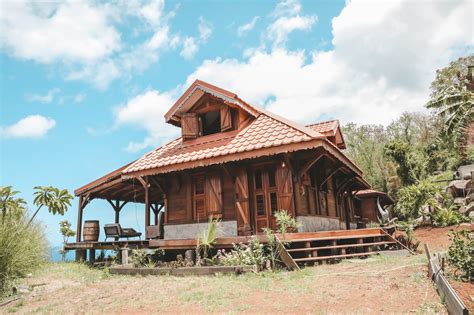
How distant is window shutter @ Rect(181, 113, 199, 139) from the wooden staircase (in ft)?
19.8

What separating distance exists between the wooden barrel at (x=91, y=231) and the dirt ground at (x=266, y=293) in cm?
638

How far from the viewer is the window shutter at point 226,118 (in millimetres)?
13489

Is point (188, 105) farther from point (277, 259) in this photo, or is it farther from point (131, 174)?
point (277, 259)

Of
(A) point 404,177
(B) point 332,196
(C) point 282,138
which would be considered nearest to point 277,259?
(C) point 282,138

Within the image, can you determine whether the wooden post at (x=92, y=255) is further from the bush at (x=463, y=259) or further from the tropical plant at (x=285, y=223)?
the bush at (x=463, y=259)

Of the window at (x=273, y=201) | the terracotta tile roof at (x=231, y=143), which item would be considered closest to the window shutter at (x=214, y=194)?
the terracotta tile roof at (x=231, y=143)

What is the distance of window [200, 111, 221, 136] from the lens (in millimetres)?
15047

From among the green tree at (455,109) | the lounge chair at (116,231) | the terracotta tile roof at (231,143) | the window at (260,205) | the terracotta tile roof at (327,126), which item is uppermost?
the green tree at (455,109)

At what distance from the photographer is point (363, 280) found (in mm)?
7320

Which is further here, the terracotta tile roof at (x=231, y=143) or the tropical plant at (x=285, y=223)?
the terracotta tile roof at (x=231, y=143)

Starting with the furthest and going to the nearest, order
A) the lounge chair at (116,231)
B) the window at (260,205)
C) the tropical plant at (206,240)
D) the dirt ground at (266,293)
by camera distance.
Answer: the lounge chair at (116,231), the window at (260,205), the tropical plant at (206,240), the dirt ground at (266,293)

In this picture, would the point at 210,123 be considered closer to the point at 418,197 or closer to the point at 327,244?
the point at 327,244

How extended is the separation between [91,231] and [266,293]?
1189 cm

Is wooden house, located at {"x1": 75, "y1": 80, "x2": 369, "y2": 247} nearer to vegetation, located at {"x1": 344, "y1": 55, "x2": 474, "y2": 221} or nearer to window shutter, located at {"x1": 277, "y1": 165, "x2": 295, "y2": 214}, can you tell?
window shutter, located at {"x1": 277, "y1": 165, "x2": 295, "y2": 214}
